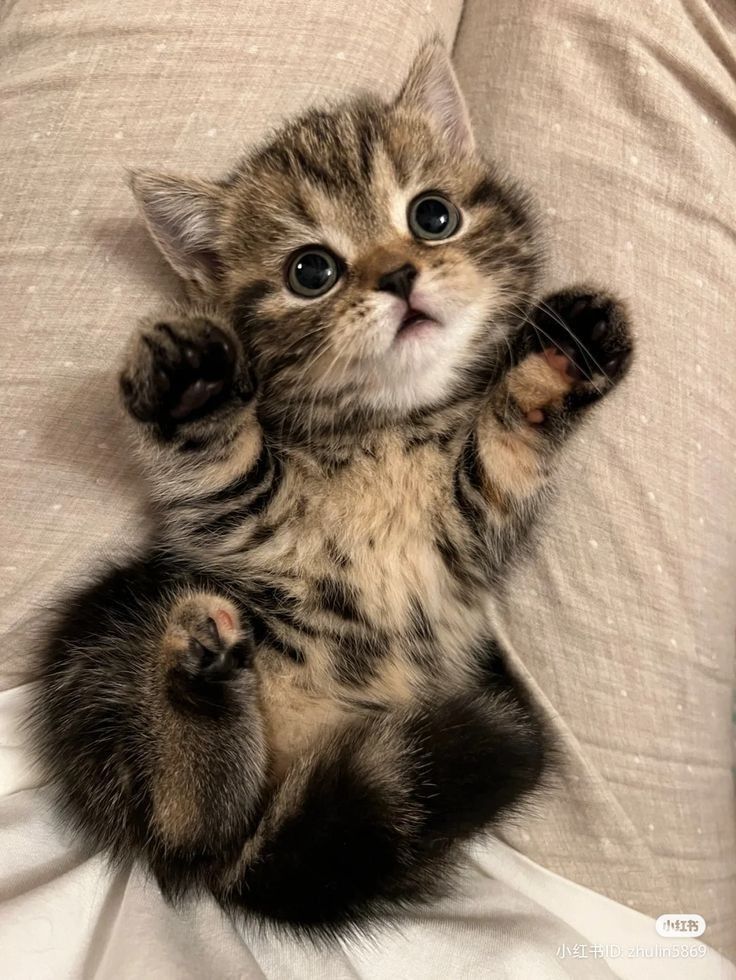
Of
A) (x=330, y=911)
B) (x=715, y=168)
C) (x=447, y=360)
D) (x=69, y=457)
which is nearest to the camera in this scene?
(x=330, y=911)

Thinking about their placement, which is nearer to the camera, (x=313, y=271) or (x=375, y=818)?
(x=375, y=818)

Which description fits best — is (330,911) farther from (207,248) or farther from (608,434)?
(207,248)

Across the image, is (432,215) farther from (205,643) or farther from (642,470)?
(205,643)

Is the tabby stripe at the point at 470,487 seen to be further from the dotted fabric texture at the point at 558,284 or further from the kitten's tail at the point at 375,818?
the kitten's tail at the point at 375,818

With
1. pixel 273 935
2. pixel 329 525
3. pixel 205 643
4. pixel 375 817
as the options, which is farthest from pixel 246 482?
pixel 273 935

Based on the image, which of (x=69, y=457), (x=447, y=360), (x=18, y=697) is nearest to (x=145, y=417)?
(x=69, y=457)

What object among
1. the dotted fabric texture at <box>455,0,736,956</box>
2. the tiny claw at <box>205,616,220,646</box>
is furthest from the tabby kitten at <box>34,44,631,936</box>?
the dotted fabric texture at <box>455,0,736,956</box>
